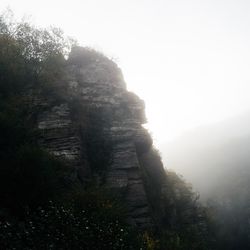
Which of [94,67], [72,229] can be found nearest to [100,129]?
[94,67]

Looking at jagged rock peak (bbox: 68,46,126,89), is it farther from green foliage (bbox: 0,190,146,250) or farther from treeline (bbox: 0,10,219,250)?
green foliage (bbox: 0,190,146,250)

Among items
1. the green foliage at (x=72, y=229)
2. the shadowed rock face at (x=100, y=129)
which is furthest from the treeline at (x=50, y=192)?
the shadowed rock face at (x=100, y=129)

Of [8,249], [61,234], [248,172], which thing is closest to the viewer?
[8,249]

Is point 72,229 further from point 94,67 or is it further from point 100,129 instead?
point 94,67

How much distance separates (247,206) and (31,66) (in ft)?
161

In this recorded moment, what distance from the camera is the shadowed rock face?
69.9ft

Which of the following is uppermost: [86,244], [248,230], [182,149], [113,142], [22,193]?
[182,149]

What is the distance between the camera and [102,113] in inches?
1024

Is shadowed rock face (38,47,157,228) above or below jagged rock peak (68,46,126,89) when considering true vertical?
below

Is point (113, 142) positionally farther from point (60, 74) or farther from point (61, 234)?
point (61, 234)

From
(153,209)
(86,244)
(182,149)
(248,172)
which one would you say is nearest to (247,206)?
(248,172)

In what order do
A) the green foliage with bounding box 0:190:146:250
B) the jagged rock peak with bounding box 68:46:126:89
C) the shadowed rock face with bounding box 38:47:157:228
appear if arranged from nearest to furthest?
the green foliage with bounding box 0:190:146:250
the shadowed rock face with bounding box 38:47:157:228
the jagged rock peak with bounding box 68:46:126:89

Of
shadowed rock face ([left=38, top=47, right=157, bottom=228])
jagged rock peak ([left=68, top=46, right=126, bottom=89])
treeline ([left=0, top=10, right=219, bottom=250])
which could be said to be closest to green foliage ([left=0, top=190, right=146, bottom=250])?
treeline ([left=0, top=10, right=219, bottom=250])

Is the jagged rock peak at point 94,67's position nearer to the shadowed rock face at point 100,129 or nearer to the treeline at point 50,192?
the shadowed rock face at point 100,129
